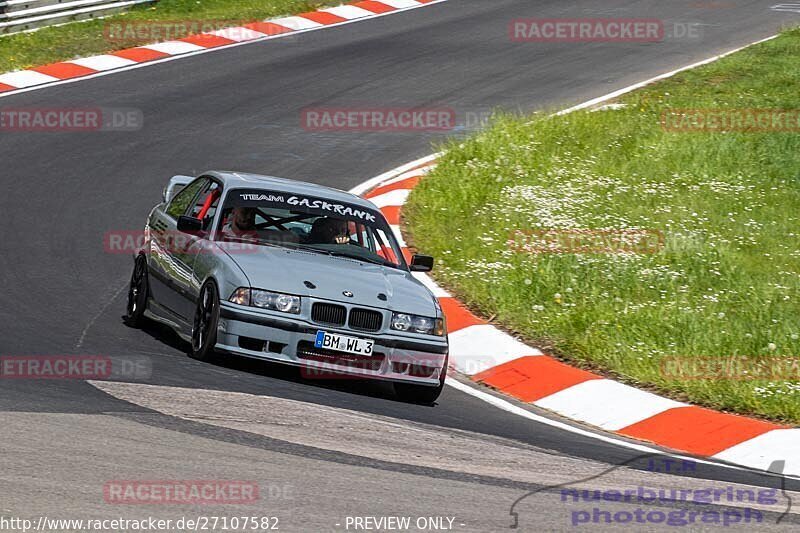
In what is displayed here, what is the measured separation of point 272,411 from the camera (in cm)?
805

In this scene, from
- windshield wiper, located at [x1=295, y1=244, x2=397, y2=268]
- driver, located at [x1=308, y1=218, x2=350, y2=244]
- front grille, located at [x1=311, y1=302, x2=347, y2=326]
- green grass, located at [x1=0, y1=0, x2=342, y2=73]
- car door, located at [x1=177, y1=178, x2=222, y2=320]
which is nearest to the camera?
front grille, located at [x1=311, y1=302, x2=347, y2=326]

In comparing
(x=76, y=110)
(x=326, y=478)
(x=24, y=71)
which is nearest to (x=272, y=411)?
(x=326, y=478)

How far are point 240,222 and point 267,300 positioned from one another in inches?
51.6

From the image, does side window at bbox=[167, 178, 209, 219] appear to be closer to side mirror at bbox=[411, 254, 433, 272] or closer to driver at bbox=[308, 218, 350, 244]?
driver at bbox=[308, 218, 350, 244]

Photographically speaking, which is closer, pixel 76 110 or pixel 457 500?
pixel 457 500

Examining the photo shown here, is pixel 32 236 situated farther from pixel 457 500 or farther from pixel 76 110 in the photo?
pixel 457 500

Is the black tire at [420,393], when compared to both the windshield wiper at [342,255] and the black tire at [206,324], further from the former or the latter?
the black tire at [206,324]

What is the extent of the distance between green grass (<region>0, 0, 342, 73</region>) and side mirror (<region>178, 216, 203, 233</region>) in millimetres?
10239

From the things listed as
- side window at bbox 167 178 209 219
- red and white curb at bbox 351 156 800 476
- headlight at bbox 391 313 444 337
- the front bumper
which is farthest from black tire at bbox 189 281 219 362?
red and white curb at bbox 351 156 800 476

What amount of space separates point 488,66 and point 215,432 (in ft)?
46.4

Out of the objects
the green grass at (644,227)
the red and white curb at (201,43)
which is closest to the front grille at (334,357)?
the green grass at (644,227)

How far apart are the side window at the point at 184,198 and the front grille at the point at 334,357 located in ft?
7.78

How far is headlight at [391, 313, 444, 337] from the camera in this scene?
9375 mm

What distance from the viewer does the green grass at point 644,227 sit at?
34.8 feet
